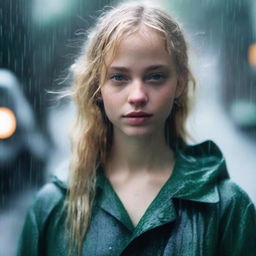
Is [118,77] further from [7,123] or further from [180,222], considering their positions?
[7,123]

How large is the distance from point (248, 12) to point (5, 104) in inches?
112

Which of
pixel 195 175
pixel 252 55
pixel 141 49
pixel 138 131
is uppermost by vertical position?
pixel 252 55

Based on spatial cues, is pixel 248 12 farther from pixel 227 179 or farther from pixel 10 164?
pixel 227 179

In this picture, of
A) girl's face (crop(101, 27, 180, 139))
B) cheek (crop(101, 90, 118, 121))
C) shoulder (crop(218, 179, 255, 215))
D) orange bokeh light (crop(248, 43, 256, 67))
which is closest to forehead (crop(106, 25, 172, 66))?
girl's face (crop(101, 27, 180, 139))

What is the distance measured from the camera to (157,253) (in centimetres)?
205

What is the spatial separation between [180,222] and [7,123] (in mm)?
2039

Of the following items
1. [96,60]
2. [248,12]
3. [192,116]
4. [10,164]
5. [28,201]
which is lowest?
[28,201]

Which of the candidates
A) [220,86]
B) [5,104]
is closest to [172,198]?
[5,104]

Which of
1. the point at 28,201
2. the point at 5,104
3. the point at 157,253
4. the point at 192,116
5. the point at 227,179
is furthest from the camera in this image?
the point at 28,201

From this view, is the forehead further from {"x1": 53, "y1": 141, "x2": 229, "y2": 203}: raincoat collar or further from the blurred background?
the blurred background

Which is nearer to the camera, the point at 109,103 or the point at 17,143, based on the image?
the point at 109,103

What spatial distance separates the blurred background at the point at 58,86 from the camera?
4264mm

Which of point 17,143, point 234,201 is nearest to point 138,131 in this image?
point 234,201

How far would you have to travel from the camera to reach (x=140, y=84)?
2059 millimetres
